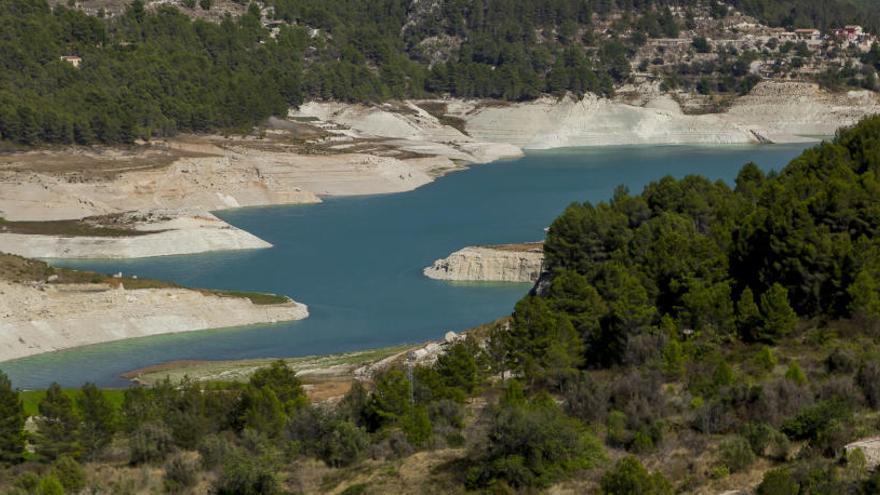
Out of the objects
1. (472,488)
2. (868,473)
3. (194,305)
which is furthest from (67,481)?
(194,305)

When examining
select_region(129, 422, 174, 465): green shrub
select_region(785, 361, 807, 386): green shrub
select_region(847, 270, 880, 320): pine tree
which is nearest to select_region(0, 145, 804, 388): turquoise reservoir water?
select_region(129, 422, 174, 465): green shrub

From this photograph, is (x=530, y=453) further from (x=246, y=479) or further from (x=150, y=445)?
(x=150, y=445)

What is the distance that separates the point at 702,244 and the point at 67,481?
73.1 ft

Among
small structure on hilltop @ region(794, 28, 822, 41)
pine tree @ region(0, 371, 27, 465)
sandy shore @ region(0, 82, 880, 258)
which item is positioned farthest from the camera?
small structure on hilltop @ region(794, 28, 822, 41)

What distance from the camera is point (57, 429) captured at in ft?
108

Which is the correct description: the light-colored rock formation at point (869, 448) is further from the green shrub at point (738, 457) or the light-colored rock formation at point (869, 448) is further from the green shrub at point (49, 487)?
the green shrub at point (49, 487)

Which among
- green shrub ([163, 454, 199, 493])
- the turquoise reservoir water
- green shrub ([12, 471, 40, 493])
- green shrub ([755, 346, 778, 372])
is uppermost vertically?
green shrub ([755, 346, 778, 372])

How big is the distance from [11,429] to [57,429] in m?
1.25

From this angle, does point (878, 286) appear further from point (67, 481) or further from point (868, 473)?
point (67, 481)

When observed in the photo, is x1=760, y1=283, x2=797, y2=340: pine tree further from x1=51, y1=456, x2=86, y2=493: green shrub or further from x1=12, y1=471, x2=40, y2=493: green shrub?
x1=12, y1=471, x2=40, y2=493: green shrub

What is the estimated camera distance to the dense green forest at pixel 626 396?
2419cm

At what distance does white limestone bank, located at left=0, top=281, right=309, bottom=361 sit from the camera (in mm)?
58156

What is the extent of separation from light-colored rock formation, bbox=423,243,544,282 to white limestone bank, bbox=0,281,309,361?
1115 centimetres

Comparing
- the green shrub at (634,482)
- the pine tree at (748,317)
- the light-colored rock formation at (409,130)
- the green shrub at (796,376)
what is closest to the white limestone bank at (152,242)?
the pine tree at (748,317)
